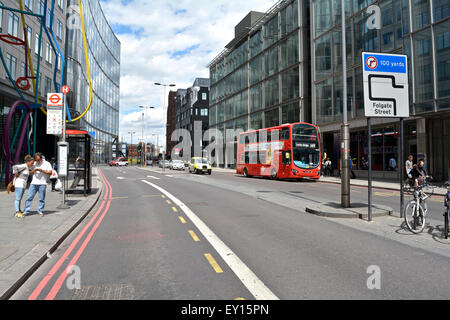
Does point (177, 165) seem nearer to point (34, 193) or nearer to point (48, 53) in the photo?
point (48, 53)

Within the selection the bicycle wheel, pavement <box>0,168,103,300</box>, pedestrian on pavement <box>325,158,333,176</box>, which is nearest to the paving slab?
Result: the bicycle wheel

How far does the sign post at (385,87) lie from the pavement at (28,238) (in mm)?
8195

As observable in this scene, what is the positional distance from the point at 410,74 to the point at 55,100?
73.9ft

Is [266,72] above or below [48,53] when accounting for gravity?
above

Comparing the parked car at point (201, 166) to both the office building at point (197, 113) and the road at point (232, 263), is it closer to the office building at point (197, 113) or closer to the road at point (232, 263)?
the road at point (232, 263)

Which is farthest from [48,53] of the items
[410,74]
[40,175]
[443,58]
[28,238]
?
[443,58]

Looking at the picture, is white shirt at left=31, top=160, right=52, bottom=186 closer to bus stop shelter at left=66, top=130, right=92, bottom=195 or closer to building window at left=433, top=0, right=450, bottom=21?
bus stop shelter at left=66, top=130, right=92, bottom=195

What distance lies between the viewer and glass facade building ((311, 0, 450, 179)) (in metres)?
21.2

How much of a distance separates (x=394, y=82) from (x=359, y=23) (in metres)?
22.3

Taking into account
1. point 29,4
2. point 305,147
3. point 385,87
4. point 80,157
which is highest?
point 29,4

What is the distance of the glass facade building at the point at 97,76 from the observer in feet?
133

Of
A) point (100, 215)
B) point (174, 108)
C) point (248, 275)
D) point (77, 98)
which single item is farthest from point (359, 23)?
point (174, 108)

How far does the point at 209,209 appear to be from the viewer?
11.3 m

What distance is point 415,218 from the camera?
7.66 meters
